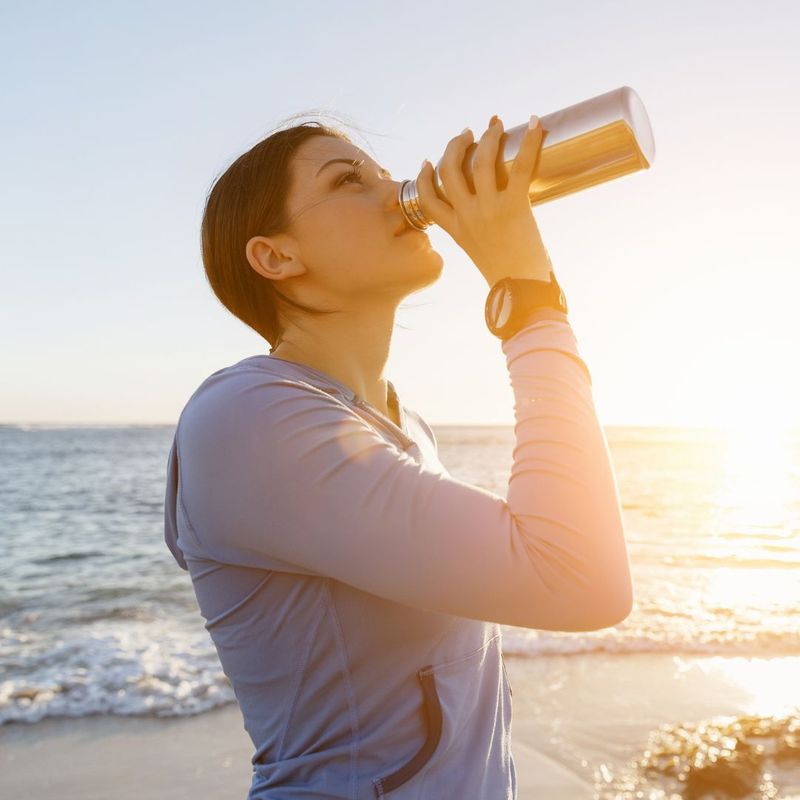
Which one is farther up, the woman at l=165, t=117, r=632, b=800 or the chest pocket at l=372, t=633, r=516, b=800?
the woman at l=165, t=117, r=632, b=800

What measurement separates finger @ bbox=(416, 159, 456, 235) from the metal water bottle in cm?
1

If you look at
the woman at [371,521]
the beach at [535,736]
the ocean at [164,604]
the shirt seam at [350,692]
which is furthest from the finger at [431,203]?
the ocean at [164,604]

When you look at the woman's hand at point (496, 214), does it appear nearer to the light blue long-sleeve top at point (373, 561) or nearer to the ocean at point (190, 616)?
the light blue long-sleeve top at point (373, 561)

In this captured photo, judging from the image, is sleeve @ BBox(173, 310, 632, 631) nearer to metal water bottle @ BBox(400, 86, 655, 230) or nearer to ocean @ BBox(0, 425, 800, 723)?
metal water bottle @ BBox(400, 86, 655, 230)

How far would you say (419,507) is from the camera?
1.13 meters

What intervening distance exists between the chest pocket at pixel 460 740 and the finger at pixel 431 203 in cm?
81

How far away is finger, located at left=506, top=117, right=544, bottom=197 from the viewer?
53.3 inches

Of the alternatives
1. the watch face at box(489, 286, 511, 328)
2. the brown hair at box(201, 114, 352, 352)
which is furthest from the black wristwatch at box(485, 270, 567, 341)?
the brown hair at box(201, 114, 352, 352)

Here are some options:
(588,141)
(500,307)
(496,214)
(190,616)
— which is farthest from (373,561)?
(190,616)

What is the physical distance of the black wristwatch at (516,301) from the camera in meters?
1.32

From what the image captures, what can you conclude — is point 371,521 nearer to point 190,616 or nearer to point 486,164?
point 486,164

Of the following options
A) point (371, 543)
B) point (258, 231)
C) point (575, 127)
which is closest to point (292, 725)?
point (371, 543)

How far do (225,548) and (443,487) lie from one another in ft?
1.26

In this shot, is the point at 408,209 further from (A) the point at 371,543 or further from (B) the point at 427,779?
(B) the point at 427,779
